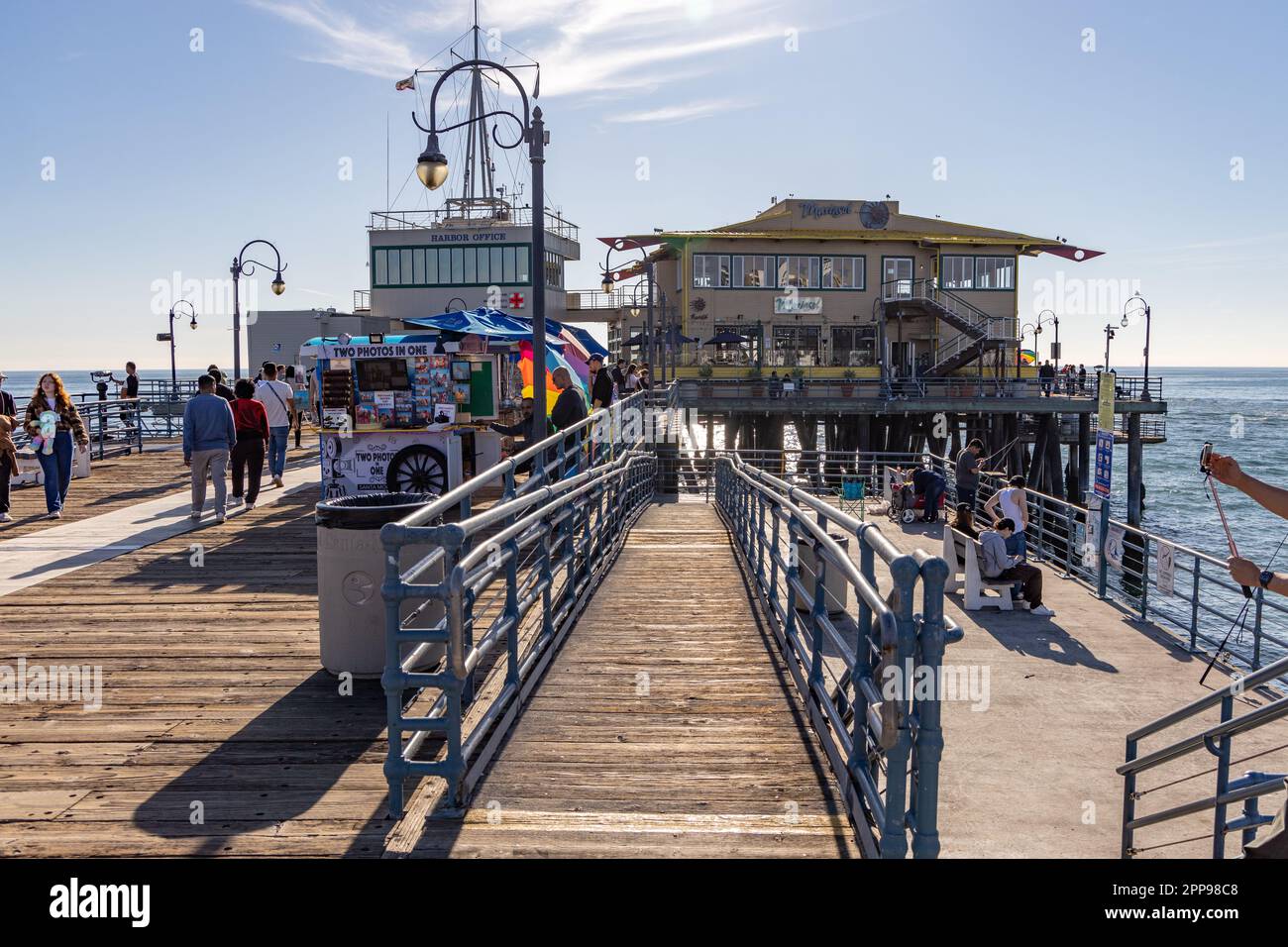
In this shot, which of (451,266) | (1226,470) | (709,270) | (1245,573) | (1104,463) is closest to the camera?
(1226,470)

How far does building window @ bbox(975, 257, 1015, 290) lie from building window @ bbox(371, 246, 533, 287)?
852 inches

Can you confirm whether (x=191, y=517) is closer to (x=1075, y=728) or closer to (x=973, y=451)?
(x=1075, y=728)

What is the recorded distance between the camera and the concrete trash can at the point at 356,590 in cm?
621

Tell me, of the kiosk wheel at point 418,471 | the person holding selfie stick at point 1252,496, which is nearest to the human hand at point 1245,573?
the person holding selfie stick at point 1252,496

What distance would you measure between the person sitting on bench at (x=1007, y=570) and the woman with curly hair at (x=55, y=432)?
11.9 m

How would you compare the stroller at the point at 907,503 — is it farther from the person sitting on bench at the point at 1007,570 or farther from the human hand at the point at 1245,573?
the human hand at the point at 1245,573

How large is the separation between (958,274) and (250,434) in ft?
147

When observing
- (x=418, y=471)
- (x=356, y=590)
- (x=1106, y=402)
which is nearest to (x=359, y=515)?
(x=356, y=590)

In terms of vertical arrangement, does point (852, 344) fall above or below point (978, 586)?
above

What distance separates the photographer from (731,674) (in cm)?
656

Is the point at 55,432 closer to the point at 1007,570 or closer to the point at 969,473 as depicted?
the point at 1007,570

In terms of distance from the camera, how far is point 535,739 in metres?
5.30
